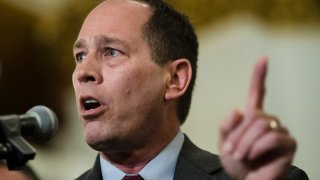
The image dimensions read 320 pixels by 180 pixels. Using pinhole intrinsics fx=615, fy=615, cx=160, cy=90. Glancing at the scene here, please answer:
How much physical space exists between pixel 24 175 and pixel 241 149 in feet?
1.47

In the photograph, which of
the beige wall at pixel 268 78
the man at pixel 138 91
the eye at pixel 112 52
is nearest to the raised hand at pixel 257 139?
the man at pixel 138 91

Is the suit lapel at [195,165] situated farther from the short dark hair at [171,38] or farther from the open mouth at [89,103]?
the open mouth at [89,103]

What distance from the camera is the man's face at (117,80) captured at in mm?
1865

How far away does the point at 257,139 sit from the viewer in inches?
50.3

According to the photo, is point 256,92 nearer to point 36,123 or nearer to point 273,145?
point 273,145

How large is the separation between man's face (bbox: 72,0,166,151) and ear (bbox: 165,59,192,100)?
0.03m

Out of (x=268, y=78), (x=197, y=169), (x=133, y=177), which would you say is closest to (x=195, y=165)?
(x=197, y=169)

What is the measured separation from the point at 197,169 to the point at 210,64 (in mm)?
1723

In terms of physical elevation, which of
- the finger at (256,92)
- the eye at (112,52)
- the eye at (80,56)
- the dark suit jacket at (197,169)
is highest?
the finger at (256,92)

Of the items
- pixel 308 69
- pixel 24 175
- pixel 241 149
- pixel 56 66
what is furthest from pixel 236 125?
pixel 56 66

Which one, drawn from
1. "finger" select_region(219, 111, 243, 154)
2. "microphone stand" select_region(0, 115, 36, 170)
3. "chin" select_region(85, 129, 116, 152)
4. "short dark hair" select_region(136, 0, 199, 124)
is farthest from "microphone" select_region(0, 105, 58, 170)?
"short dark hair" select_region(136, 0, 199, 124)

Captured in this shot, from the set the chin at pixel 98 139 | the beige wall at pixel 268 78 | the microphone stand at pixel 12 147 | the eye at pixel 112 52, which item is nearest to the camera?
the microphone stand at pixel 12 147

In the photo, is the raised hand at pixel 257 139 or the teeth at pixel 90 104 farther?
the teeth at pixel 90 104

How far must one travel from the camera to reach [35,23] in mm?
3811
